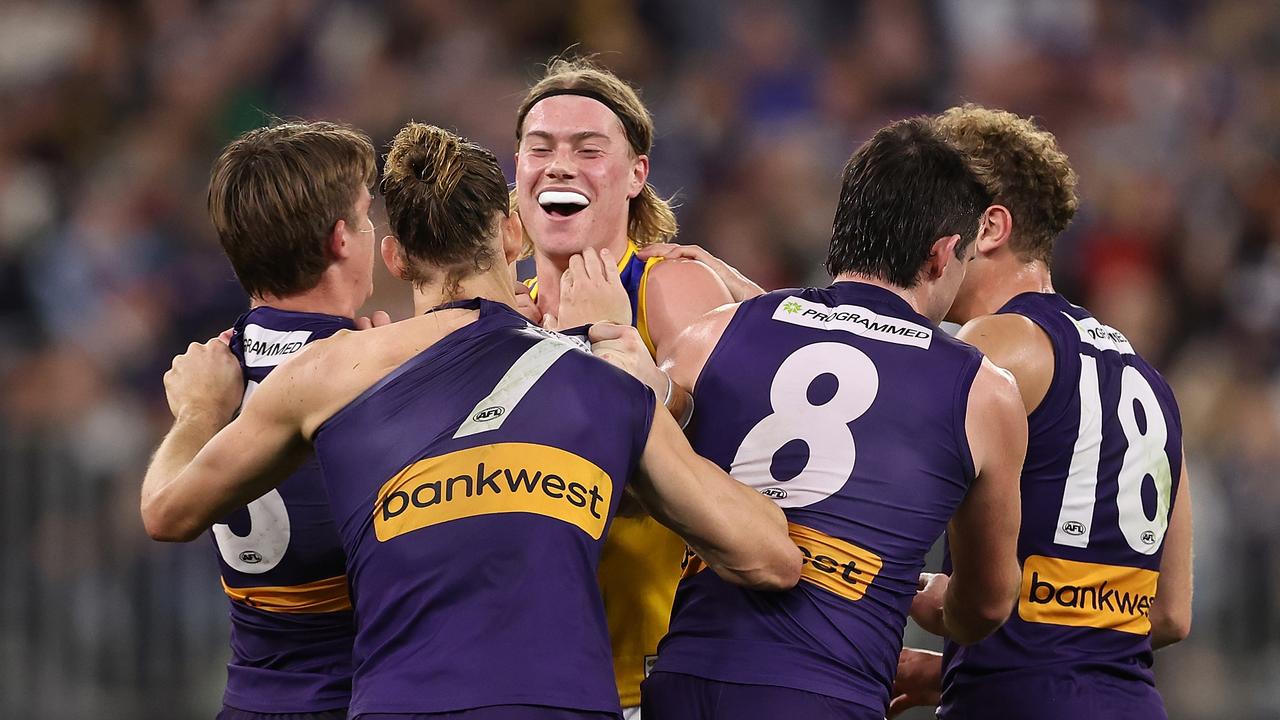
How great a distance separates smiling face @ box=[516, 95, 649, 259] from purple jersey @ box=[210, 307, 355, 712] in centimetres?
113

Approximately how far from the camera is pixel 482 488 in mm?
3664

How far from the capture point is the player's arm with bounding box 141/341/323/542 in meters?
3.82

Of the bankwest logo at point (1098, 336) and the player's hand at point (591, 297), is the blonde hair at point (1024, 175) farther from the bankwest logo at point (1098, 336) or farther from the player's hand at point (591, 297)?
the player's hand at point (591, 297)

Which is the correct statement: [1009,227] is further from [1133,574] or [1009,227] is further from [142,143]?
[142,143]

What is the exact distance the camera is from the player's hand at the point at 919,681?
519cm

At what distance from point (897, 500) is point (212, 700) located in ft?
18.4

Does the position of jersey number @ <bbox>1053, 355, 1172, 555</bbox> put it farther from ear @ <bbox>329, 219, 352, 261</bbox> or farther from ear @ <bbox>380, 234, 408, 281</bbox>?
ear @ <bbox>329, 219, 352, 261</bbox>

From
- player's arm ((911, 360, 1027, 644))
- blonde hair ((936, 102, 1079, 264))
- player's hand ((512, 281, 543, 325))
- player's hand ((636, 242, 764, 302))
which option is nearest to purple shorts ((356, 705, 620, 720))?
player's arm ((911, 360, 1027, 644))

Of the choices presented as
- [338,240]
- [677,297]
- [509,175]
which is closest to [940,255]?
[677,297]

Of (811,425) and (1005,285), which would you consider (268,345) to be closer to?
(811,425)

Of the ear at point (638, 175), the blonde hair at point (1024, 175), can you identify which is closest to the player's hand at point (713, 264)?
the ear at point (638, 175)

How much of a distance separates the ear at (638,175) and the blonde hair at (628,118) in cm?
3

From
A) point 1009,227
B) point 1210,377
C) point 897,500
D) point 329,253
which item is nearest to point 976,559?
point 897,500

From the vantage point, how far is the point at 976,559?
14.4ft
